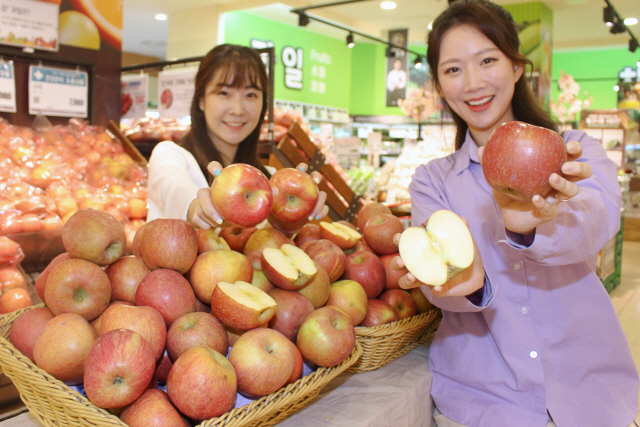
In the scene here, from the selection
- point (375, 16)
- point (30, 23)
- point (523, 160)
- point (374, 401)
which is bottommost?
point (374, 401)

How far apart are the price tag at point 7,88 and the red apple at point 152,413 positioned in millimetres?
3286

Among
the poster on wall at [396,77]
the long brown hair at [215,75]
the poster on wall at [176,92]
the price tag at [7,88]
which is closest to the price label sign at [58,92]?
the price tag at [7,88]

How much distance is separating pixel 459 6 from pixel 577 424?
4.08 feet

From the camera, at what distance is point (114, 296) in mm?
1233

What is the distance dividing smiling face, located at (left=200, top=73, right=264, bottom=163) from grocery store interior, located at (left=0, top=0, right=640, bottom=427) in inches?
27.6

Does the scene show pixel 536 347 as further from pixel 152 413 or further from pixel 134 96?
pixel 134 96

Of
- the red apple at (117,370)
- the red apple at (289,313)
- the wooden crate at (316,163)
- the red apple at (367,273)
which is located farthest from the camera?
the wooden crate at (316,163)

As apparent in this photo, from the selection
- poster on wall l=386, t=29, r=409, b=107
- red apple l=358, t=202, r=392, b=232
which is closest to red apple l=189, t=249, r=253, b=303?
red apple l=358, t=202, r=392, b=232

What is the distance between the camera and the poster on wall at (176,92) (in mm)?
4059

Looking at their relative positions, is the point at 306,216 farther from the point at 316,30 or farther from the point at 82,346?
the point at 316,30

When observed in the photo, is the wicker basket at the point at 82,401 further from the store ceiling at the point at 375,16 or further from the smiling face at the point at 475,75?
the store ceiling at the point at 375,16

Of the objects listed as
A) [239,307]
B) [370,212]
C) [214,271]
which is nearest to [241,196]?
[214,271]

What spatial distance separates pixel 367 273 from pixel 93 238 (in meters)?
0.80

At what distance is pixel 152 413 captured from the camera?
3.01ft
